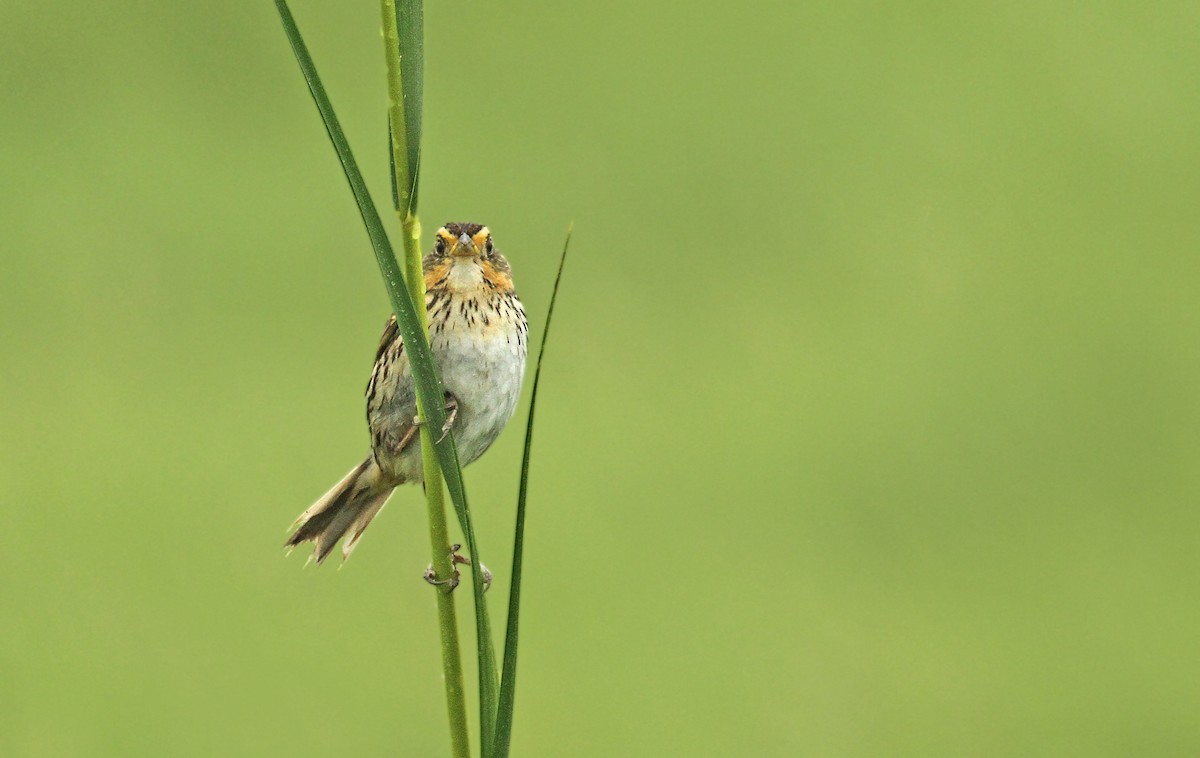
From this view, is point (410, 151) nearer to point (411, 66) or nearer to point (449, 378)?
point (411, 66)

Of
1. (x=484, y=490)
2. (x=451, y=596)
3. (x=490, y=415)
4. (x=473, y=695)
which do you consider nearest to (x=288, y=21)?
(x=451, y=596)

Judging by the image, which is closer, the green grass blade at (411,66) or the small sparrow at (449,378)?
the green grass blade at (411,66)

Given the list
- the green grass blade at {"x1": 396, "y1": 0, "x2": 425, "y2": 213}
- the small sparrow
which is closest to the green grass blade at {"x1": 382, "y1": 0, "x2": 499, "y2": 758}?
the green grass blade at {"x1": 396, "y1": 0, "x2": 425, "y2": 213}

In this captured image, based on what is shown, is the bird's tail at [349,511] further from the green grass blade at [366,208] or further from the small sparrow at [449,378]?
the green grass blade at [366,208]

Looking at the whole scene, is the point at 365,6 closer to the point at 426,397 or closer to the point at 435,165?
the point at 435,165

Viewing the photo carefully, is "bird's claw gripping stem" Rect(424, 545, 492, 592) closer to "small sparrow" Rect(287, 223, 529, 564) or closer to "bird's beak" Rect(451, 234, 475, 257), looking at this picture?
"small sparrow" Rect(287, 223, 529, 564)

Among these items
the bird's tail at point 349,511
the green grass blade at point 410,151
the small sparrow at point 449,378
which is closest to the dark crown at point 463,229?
the small sparrow at point 449,378

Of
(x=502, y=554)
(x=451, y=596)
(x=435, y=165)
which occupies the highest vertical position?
(x=435, y=165)
